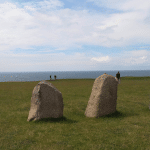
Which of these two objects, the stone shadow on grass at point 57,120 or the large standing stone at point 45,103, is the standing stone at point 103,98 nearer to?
the stone shadow on grass at point 57,120

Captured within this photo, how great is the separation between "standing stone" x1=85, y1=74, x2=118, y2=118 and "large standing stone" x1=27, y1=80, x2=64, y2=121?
1.92m

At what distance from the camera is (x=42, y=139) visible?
5.21 metres

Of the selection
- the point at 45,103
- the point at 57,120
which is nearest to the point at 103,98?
the point at 57,120

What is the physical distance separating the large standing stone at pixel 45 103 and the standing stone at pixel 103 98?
1.92m

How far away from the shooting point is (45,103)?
712cm

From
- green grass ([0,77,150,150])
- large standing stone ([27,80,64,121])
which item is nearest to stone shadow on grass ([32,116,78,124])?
green grass ([0,77,150,150])

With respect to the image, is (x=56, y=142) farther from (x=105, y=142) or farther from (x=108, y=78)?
(x=108, y=78)

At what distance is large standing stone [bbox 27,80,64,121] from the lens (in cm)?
702

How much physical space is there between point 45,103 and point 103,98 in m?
3.28

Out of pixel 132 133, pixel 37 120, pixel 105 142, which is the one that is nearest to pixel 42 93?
pixel 37 120

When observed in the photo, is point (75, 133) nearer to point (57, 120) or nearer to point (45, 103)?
point (57, 120)

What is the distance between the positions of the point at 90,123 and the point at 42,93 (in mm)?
2888

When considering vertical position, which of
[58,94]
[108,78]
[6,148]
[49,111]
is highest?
[108,78]

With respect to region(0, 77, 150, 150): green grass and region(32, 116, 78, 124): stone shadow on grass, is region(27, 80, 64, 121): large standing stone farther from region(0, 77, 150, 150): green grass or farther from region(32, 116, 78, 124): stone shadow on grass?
region(0, 77, 150, 150): green grass
